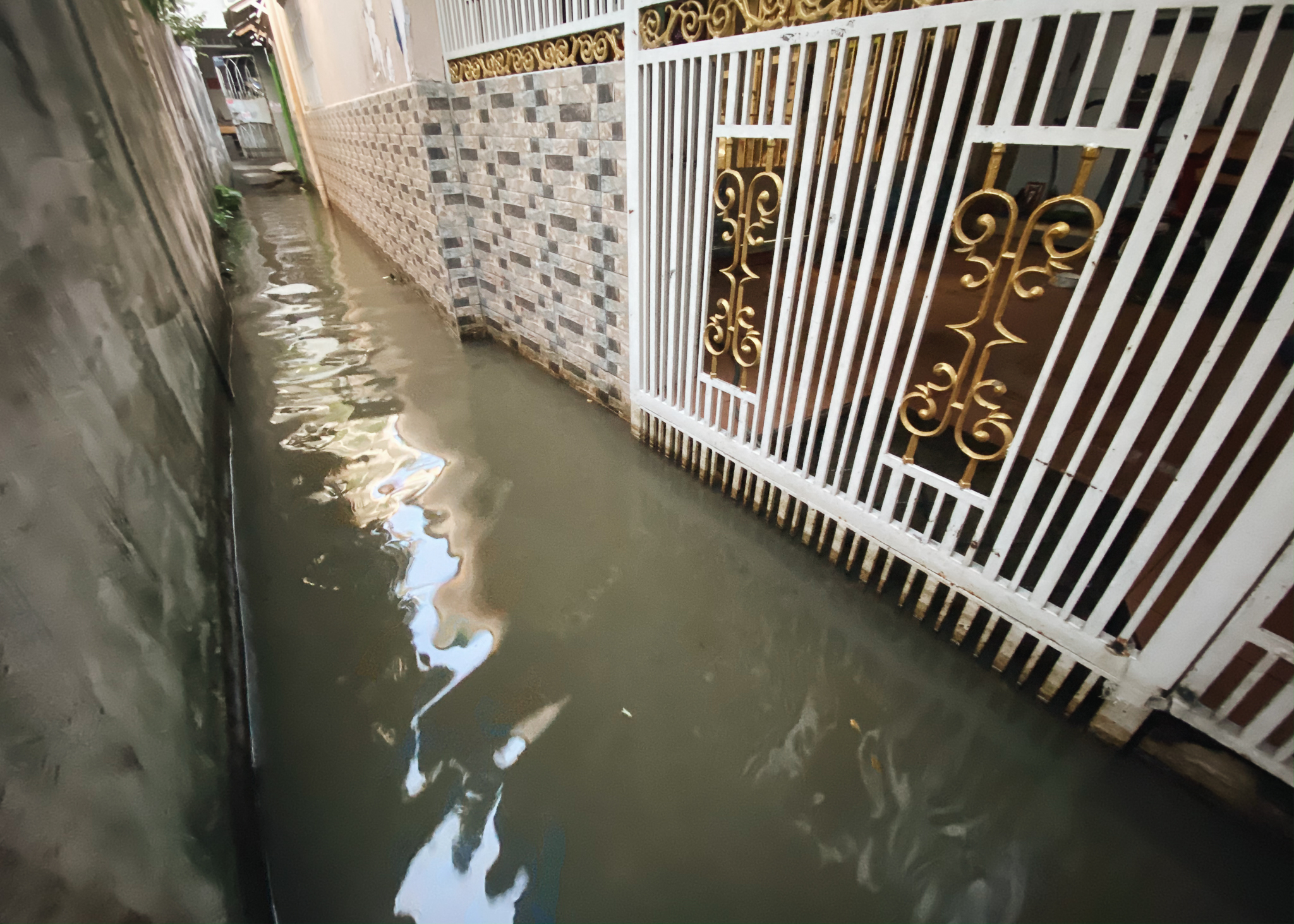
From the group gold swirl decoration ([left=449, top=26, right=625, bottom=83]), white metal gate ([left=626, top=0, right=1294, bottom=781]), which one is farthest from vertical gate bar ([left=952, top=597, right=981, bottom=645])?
gold swirl decoration ([left=449, top=26, right=625, bottom=83])

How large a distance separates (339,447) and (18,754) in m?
2.39

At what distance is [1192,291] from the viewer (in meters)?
1.20

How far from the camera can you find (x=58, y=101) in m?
1.73

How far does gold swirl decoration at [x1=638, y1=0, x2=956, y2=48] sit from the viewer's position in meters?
1.60

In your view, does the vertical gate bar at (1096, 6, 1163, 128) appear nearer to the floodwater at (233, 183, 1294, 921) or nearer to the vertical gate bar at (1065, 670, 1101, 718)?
the vertical gate bar at (1065, 670, 1101, 718)

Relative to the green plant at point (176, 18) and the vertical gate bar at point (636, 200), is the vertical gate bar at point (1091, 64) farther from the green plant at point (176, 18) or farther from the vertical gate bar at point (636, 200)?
the green plant at point (176, 18)

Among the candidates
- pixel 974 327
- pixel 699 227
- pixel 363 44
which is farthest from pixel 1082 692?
pixel 363 44

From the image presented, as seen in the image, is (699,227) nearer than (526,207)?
Yes

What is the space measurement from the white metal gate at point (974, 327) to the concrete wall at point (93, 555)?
1872 millimetres

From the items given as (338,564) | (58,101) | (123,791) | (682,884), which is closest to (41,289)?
(58,101)

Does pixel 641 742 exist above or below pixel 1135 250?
below

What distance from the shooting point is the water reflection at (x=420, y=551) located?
1390 millimetres

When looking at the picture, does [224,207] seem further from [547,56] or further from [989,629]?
[989,629]

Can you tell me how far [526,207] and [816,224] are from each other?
2097 millimetres
